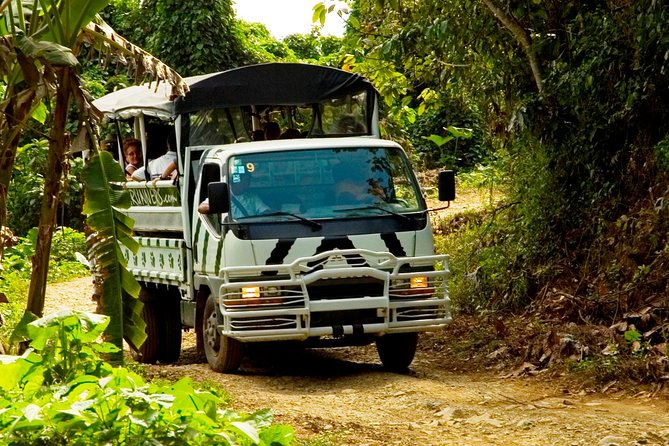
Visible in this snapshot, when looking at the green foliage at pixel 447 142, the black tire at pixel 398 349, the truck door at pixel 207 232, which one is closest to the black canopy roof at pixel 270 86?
the truck door at pixel 207 232

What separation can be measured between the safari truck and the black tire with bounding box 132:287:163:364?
0.45 meters

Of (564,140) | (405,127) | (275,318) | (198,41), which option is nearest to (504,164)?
(564,140)

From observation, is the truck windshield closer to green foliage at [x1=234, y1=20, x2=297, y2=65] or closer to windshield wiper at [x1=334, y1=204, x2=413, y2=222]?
windshield wiper at [x1=334, y1=204, x2=413, y2=222]

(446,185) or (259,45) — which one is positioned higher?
(259,45)

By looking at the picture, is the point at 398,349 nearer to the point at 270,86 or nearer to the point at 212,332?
the point at 212,332

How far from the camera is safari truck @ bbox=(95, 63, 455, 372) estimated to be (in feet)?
33.7

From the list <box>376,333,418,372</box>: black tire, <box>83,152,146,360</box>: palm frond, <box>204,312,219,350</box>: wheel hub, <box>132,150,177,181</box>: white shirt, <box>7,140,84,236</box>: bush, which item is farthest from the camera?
<box>7,140,84,236</box>: bush

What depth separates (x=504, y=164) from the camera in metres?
15.6

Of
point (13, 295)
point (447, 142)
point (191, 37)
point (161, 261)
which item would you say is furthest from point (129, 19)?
point (161, 261)

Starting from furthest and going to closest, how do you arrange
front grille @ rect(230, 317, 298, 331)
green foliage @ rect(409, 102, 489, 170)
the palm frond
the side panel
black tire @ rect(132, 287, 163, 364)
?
green foliage @ rect(409, 102, 489, 170) < black tire @ rect(132, 287, 163, 364) < the side panel < front grille @ rect(230, 317, 298, 331) < the palm frond

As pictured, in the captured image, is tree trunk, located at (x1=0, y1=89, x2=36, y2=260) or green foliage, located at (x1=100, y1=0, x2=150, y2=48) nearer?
tree trunk, located at (x1=0, y1=89, x2=36, y2=260)

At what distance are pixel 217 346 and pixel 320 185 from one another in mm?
1667

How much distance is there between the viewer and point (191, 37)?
90.4 ft

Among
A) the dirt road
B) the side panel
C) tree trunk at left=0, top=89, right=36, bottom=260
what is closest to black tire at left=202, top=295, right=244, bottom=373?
the dirt road
